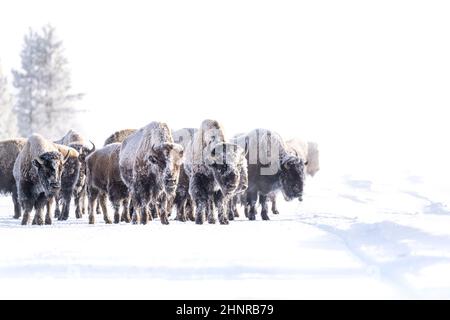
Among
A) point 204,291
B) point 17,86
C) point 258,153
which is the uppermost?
point 17,86

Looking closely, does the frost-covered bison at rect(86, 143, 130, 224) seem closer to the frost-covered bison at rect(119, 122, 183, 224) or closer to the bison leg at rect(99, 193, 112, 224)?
the bison leg at rect(99, 193, 112, 224)

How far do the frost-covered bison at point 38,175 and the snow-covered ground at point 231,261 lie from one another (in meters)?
1.82

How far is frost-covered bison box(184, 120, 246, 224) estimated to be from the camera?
51.6 feet

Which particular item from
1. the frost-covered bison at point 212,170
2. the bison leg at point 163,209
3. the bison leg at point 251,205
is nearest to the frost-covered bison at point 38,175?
the bison leg at point 163,209

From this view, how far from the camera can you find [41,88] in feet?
185

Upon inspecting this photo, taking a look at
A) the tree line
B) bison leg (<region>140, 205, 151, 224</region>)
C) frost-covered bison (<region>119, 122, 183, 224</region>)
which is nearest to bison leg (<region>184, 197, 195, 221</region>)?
frost-covered bison (<region>119, 122, 183, 224</region>)

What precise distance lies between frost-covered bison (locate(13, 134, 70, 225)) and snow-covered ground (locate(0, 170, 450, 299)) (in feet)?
5.97

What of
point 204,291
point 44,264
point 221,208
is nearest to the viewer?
point 204,291

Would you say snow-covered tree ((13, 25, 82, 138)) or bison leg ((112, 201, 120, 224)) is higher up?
snow-covered tree ((13, 25, 82, 138))

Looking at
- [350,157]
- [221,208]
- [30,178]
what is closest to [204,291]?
[221,208]

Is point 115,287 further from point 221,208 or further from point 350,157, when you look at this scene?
point 350,157

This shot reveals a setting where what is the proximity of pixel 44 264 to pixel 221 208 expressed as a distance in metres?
7.27

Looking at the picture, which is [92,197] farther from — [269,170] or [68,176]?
[269,170]
